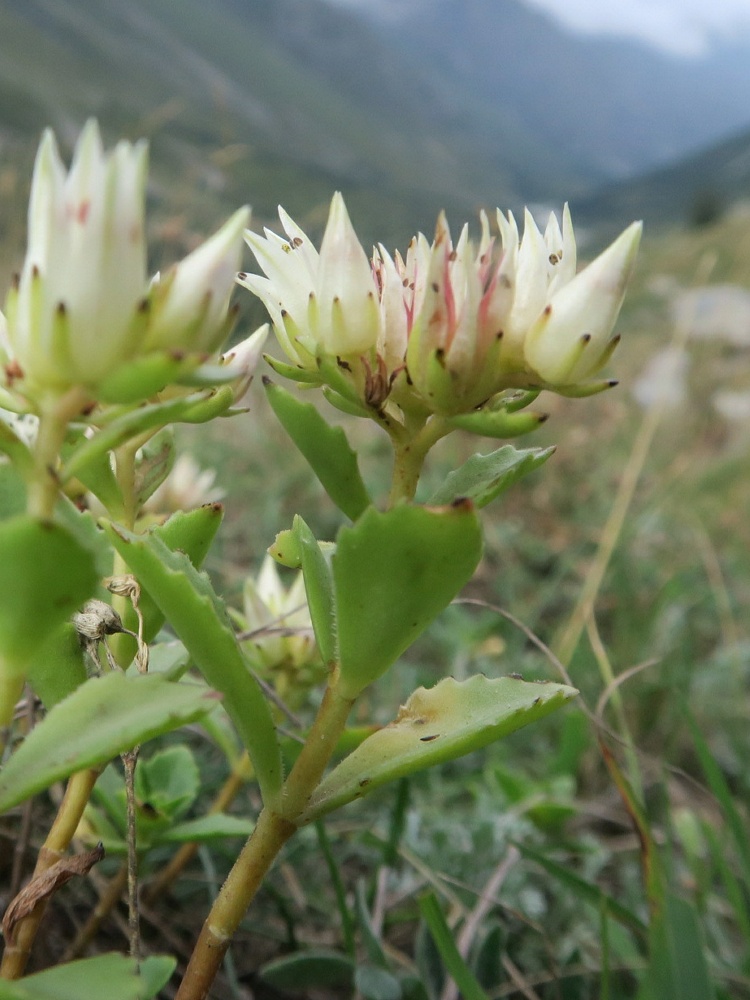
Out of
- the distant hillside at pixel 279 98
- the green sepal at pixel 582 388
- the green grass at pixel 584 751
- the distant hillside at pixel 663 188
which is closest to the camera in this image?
the green sepal at pixel 582 388

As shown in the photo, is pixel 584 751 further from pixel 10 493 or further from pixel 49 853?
pixel 10 493

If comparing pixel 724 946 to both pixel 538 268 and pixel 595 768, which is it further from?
pixel 538 268

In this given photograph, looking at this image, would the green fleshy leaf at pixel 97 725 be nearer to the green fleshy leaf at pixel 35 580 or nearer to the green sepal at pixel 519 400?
the green fleshy leaf at pixel 35 580

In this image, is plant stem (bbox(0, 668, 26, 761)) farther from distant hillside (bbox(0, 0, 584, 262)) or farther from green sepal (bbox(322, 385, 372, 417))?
distant hillside (bbox(0, 0, 584, 262))

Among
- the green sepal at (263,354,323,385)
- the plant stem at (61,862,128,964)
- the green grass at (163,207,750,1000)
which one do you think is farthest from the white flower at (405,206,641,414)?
the plant stem at (61,862,128,964)

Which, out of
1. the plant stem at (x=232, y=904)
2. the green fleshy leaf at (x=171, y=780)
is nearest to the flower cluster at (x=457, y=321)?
the plant stem at (x=232, y=904)

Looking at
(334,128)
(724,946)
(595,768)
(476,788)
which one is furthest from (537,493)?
(334,128)

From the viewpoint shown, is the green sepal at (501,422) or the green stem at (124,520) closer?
the green sepal at (501,422)
